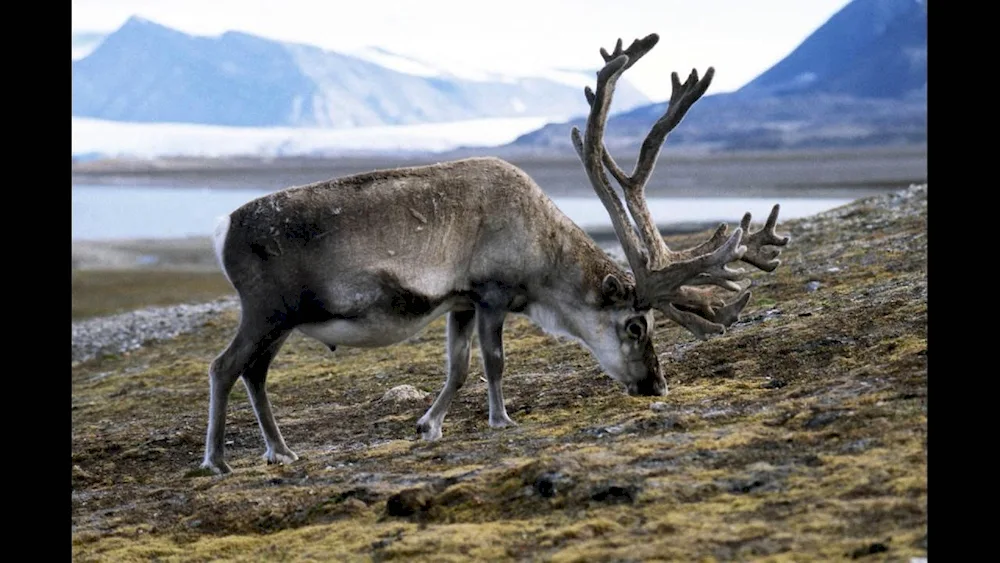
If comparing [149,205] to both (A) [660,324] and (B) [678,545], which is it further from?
(B) [678,545]

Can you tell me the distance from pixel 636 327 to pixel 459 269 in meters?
1.79

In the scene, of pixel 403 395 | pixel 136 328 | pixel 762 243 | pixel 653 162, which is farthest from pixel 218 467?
pixel 136 328

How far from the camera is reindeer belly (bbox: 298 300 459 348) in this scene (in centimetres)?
1187

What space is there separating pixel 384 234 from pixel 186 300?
2754 cm

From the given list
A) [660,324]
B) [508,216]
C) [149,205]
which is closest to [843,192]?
[149,205]

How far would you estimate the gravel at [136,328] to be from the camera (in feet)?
88.8

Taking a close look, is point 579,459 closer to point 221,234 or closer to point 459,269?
point 459,269

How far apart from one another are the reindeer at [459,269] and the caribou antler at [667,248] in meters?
0.01

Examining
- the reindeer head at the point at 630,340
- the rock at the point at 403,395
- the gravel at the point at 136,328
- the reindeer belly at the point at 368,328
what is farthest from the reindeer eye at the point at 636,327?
the gravel at the point at 136,328

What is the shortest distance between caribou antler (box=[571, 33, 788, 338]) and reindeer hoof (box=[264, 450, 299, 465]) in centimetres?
349

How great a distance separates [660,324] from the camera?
17828 mm

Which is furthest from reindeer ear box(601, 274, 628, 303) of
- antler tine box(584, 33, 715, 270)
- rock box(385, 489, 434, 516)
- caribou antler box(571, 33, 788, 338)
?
rock box(385, 489, 434, 516)

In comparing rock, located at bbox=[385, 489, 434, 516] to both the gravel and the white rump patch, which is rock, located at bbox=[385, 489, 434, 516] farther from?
the gravel

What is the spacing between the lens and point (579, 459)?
31.4 ft
